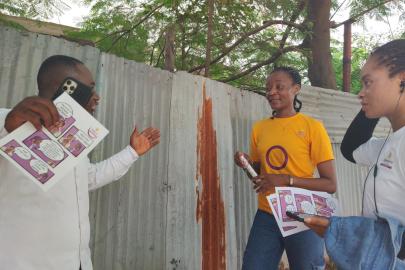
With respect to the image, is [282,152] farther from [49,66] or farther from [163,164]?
[49,66]

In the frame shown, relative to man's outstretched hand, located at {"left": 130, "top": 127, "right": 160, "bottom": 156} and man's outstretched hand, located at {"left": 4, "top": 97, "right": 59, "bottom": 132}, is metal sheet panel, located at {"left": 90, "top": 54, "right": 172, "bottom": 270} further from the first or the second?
man's outstretched hand, located at {"left": 4, "top": 97, "right": 59, "bottom": 132}

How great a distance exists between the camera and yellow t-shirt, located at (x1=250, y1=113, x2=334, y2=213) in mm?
2598

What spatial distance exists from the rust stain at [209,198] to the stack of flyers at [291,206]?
52.2 inches

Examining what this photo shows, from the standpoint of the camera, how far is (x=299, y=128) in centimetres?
268

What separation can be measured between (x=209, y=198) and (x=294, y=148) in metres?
1.15

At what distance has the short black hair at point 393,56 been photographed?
162 centimetres

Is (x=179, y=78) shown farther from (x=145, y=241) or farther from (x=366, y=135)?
(x=366, y=135)

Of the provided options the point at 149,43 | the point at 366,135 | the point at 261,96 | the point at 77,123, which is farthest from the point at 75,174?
the point at 149,43

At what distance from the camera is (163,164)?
126 inches

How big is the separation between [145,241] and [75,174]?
1.35m

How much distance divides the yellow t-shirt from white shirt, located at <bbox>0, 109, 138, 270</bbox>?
1312 mm

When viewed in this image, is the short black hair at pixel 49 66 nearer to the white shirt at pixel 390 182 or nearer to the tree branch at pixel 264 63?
the white shirt at pixel 390 182

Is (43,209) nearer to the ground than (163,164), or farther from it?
nearer to the ground

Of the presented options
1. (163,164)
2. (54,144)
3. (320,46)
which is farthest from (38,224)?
(320,46)
